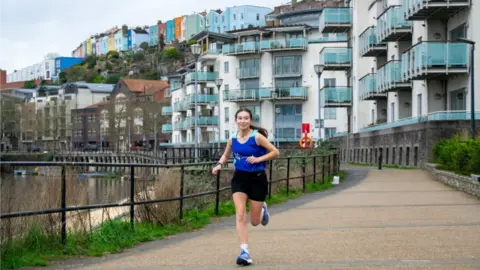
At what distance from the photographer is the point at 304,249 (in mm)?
10188

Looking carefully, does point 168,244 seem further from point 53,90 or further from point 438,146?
point 53,90

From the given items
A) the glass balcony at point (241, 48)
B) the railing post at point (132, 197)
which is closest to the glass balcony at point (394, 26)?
the railing post at point (132, 197)

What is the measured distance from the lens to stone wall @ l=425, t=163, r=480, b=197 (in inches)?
774

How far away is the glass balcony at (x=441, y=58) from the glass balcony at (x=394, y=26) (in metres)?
6.25

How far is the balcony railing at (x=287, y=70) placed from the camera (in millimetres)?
82688

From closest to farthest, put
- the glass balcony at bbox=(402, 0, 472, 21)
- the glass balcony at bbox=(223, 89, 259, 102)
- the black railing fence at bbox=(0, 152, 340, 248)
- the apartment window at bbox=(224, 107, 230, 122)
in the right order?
the black railing fence at bbox=(0, 152, 340, 248) → the glass balcony at bbox=(402, 0, 472, 21) → the glass balcony at bbox=(223, 89, 259, 102) → the apartment window at bbox=(224, 107, 230, 122)

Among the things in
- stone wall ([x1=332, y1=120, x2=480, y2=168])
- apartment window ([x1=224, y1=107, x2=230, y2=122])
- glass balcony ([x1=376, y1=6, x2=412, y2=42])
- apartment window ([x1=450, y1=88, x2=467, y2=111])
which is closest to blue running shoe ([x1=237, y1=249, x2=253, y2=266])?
stone wall ([x1=332, y1=120, x2=480, y2=168])

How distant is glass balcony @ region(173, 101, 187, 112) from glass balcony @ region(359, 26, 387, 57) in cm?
4601

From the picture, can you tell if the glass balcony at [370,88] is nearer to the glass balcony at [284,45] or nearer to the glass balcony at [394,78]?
the glass balcony at [394,78]

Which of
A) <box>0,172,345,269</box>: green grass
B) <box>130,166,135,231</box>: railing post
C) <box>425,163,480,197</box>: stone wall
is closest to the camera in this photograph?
<box>0,172,345,269</box>: green grass

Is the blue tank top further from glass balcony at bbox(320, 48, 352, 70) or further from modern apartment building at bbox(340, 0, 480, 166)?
glass balcony at bbox(320, 48, 352, 70)

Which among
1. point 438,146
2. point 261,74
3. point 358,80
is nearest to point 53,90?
point 261,74

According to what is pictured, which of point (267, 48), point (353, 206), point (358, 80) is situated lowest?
point (353, 206)

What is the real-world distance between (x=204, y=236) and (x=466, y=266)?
5.25 metres
